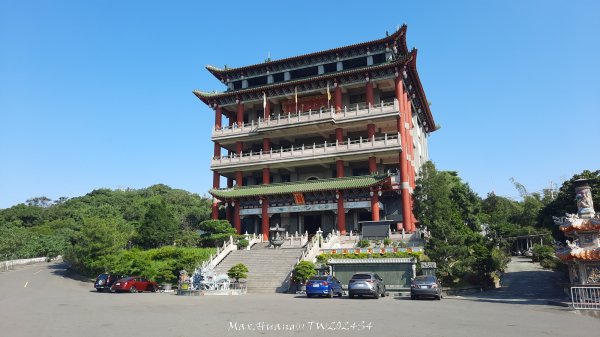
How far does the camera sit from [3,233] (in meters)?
60.4

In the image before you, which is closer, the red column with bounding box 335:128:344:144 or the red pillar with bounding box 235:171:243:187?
the red column with bounding box 335:128:344:144

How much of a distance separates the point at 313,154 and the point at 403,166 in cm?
863

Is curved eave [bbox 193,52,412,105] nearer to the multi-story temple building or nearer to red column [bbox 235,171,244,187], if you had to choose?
the multi-story temple building

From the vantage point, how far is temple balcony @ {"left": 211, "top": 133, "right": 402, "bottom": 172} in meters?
39.0

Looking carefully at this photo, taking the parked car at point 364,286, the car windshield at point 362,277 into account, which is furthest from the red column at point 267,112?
the parked car at point 364,286

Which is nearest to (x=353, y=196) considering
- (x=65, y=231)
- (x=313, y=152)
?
(x=313, y=152)

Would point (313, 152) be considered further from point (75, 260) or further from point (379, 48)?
point (75, 260)

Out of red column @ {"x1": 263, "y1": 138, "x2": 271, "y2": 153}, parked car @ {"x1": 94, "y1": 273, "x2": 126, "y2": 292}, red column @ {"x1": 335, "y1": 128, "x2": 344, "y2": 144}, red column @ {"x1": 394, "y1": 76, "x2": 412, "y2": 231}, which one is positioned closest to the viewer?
parked car @ {"x1": 94, "y1": 273, "x2": 126, "y2": 292}

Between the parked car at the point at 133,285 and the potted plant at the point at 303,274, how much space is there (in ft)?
30.4

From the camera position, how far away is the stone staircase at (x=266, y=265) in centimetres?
2534

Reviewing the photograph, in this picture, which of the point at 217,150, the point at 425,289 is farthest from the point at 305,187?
the point at 425,289

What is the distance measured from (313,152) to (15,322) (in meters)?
31.7

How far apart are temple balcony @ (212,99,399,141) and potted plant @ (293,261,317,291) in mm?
19479

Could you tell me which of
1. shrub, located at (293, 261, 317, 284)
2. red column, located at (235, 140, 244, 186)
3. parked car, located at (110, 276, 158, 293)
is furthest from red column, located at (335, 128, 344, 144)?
parked car, located at (110, 276, 158, 293)
